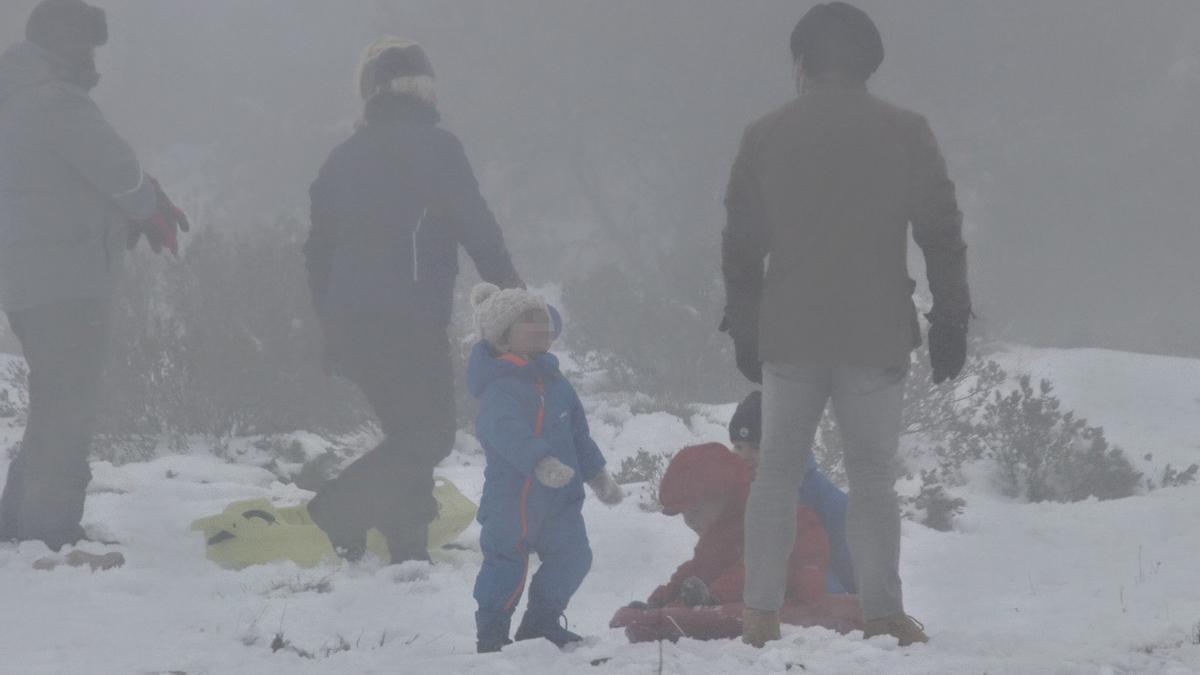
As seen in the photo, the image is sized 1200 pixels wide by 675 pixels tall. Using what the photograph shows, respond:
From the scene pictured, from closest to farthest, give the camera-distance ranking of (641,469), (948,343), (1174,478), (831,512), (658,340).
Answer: (948,343) → (831,512) → (641,469) → (1174,478) → (658,340)

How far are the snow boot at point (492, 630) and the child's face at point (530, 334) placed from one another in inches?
26.7

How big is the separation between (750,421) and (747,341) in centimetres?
62

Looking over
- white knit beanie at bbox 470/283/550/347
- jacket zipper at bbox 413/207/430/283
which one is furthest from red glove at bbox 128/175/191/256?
white knit beanie at bbox 470/283/550/347

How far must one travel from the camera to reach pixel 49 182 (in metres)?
3.61

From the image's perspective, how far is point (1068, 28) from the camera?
18.0 metres

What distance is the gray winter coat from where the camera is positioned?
140 inches

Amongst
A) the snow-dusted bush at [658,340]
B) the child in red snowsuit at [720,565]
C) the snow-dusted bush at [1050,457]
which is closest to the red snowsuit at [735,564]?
the child in red snowsuit at [720,565]

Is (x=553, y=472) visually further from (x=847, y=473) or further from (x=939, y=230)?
(x=939, y=230)

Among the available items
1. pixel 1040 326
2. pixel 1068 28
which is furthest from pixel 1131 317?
pixel 1068 28

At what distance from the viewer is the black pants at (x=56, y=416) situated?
3568 millimetres

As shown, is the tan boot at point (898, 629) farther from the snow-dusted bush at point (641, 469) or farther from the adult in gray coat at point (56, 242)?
the snow-dusted bush at point (641, 469)

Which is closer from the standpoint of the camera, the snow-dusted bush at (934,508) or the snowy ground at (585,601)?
the snowy ground at (585,601)

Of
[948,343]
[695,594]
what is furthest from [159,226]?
[948,343]

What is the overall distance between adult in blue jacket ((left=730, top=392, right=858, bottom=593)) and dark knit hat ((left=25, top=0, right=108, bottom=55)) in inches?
91.1
